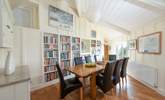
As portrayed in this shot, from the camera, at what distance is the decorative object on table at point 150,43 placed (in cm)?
345

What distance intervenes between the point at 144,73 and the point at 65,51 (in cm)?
291

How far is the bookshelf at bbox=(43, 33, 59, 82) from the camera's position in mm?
3951

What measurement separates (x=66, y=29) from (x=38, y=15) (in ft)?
4.10

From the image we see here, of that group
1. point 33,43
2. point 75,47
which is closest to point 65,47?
point 75,47

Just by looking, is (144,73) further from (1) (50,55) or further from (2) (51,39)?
(2) (51,39)

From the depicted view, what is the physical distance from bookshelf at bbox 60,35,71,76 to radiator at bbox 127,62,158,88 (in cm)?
266

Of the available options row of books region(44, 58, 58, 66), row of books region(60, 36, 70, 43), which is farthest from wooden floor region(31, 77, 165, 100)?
row of books region(60, 36, 70, 43)

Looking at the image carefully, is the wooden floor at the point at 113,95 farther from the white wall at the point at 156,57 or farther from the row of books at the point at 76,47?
the row of books at the point at 76,47

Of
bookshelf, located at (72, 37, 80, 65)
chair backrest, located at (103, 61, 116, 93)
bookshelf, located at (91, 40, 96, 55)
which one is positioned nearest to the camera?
chair backrest, located at (103, 61, 116, 93)

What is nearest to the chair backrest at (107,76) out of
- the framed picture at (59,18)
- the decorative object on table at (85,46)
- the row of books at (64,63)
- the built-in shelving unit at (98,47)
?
the row of books at (64,63)

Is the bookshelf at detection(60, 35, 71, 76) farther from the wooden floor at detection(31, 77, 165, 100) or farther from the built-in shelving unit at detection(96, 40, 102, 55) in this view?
the built-in shelving unit at detection(96, 40, 102, 55)

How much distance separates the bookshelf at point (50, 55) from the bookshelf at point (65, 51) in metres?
0.25

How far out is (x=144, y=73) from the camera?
163 inches

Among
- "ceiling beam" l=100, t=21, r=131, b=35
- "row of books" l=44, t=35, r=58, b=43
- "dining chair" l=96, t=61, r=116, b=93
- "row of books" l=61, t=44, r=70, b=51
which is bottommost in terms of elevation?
"dining chair" l=96, t=61, r=116, b=93
